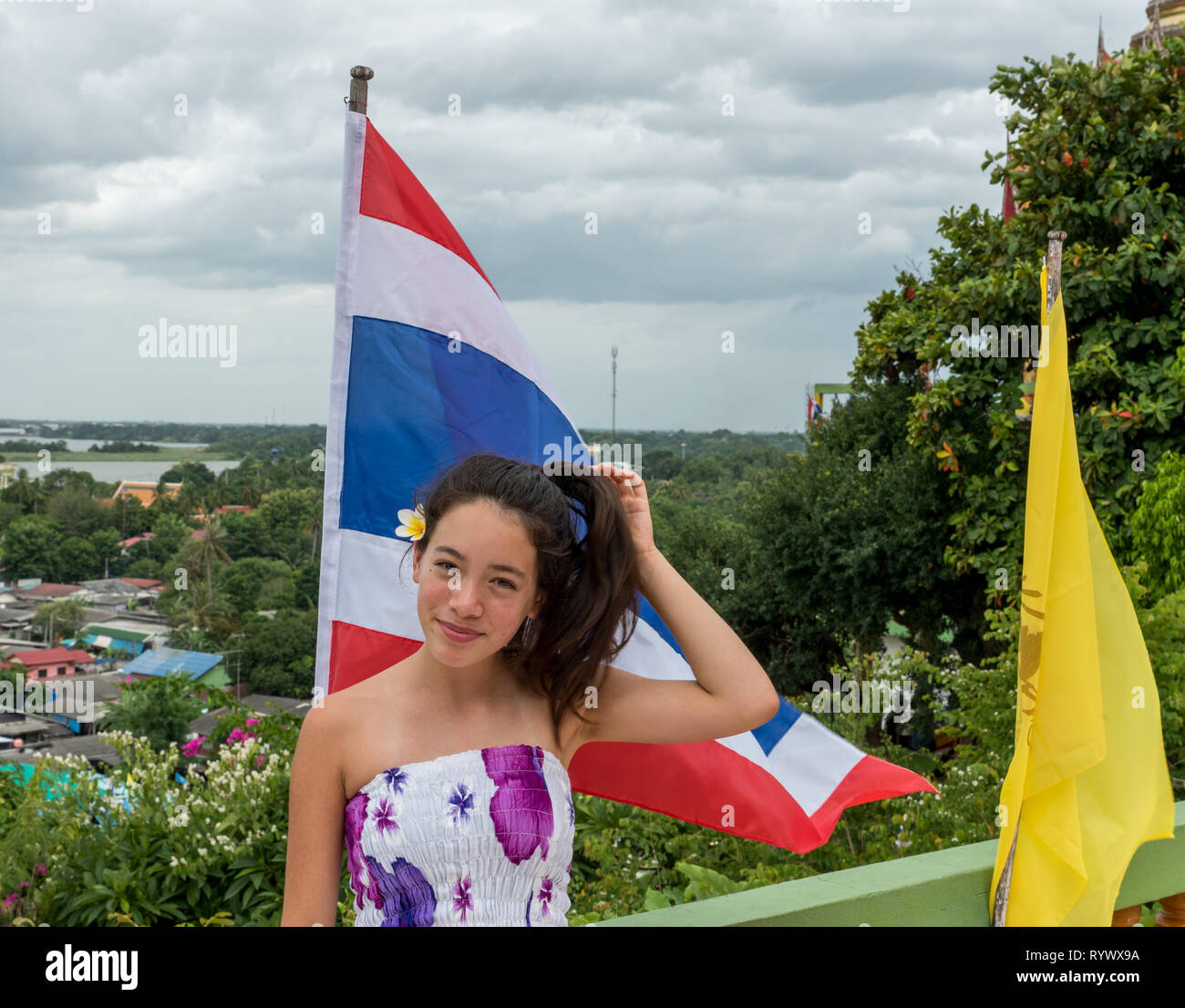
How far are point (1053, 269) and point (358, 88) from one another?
1.38 meters

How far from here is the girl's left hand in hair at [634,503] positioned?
1715 mm

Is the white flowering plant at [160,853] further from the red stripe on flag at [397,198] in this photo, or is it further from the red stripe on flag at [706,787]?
the red stripe on flag at [397,198]

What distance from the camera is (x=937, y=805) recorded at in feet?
15.3

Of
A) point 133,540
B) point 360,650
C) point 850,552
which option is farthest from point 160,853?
point 133,540

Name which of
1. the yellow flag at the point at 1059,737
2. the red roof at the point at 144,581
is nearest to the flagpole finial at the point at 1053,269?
the yellow flag at the point at 1059,737

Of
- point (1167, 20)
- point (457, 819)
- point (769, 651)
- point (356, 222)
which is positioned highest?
point (1167, 20)

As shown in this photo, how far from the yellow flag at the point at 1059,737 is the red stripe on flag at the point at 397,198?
120cm

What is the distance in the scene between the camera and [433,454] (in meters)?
2.20

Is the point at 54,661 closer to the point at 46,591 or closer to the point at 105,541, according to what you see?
the point at 105,541

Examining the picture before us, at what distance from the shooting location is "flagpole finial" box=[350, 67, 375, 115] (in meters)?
2.13

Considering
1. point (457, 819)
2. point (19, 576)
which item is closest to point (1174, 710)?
point (457, 819)
